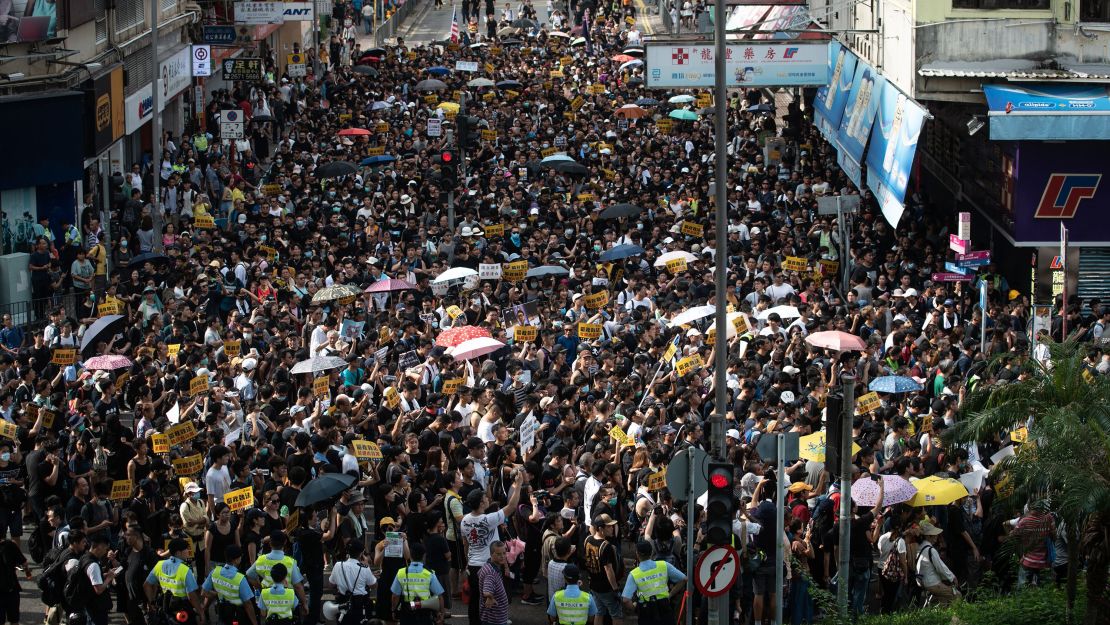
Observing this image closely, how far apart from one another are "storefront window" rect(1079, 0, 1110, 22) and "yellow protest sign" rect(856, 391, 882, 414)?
11625 millimetres

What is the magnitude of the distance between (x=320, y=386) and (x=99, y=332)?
14.9ft

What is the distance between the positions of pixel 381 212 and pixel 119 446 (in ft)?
48.0

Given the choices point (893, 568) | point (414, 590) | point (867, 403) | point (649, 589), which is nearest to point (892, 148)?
point (867, 403)

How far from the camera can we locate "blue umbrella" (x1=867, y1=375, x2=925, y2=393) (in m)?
19.8

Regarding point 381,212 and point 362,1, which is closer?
point 381,212

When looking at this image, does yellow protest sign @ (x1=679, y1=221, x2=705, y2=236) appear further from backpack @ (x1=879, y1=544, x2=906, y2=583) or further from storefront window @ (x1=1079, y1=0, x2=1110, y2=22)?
backpack @ (x1=879, y1=544, x2=906, y2=583)

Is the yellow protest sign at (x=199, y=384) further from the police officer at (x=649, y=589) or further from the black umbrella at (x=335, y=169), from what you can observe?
the black umbrella at (x=335, y=169)

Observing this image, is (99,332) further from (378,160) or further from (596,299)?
(378,160)

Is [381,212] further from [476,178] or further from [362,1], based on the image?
[362,1]

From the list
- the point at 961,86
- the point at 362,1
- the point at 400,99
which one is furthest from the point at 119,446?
the point at 362,1

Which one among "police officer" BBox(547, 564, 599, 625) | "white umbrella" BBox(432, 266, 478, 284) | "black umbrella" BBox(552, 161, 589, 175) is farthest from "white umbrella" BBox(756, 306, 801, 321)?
"black umbrella" BBox(552, 161, 589, 175)

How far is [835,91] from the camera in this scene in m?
36.5

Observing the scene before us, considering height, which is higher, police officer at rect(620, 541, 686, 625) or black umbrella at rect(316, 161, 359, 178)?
black umbrella at rect(316, 161, 359, 178)

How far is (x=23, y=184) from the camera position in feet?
98.7
